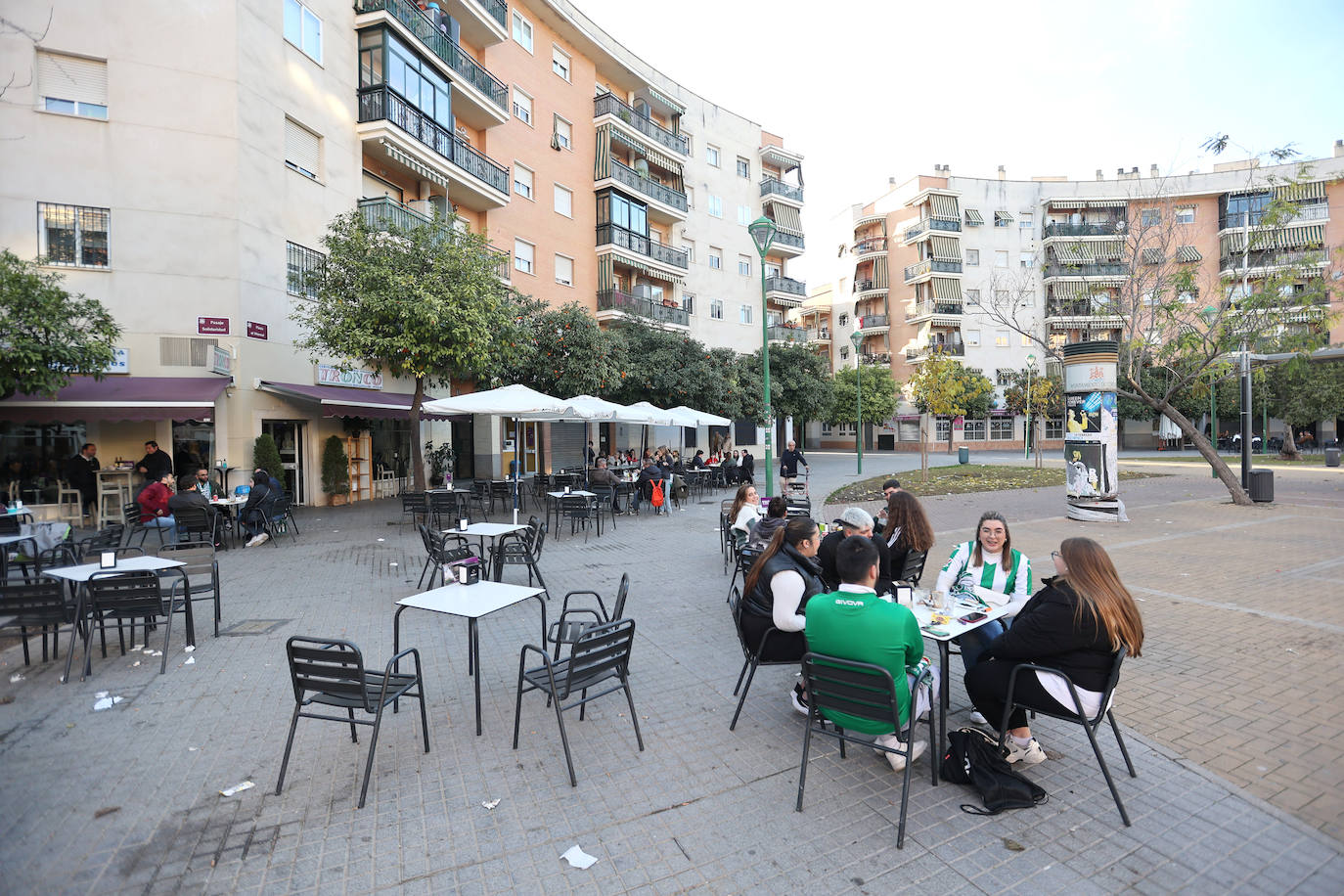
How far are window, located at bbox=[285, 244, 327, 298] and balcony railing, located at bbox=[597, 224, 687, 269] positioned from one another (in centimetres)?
1442

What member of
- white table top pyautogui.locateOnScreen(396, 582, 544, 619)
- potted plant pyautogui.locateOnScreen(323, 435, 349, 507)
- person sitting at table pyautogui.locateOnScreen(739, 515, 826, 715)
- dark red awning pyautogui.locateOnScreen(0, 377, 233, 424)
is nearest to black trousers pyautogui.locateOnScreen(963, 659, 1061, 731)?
person sitting at table pyautogui.locateOnScreen(739, 515, 826, 715)

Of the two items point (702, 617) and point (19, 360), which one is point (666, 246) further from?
point (702, 617)

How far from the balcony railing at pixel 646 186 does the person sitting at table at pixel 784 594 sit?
2747 centimetres

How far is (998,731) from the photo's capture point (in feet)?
11.7

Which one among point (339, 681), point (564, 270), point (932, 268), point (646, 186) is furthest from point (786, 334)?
point (339, 681)

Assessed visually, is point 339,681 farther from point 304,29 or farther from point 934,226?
point 934,226

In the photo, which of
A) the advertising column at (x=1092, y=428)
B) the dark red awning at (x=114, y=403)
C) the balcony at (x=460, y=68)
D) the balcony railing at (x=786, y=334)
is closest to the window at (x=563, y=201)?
the balcony at (x=460, y=68)

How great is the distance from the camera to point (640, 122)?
30688 mm

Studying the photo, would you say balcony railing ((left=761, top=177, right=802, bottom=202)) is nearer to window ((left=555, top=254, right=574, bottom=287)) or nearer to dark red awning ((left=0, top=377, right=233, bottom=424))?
window ((left=555, top=254, right=574, bottom=287))

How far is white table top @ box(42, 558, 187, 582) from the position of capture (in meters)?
5.46

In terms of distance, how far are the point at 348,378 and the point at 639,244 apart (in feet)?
54.4

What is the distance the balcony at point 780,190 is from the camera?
37.9 metres

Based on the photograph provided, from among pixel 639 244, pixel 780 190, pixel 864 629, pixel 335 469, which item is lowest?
pixel 864 629

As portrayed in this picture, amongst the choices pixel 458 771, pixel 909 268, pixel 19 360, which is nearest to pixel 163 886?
pixel 458 771
